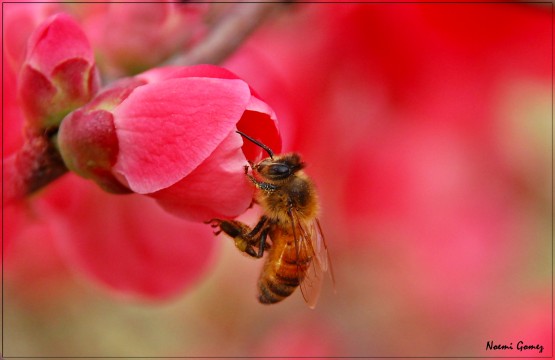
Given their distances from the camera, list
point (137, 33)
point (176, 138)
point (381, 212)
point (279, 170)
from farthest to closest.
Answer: point (381, 212) < point (137, 33) < point (279, 170) < point (176, 138)

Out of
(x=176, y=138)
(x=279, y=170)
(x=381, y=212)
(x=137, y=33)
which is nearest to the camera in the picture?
(x=176, y=138)

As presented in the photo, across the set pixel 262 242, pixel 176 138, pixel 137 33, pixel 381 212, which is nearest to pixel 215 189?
pixel 176 138

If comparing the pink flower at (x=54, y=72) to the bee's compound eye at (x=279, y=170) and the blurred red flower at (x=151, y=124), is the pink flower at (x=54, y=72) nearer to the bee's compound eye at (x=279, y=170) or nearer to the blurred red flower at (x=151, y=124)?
the blurred red flower at (x=151, y=124)

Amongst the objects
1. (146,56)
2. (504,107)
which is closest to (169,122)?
(146,56)

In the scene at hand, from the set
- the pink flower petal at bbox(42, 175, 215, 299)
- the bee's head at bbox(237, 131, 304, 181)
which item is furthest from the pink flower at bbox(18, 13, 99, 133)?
the pink flower petal at bbox(42, 175, 215, 299)

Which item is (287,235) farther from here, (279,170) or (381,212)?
(381,212)

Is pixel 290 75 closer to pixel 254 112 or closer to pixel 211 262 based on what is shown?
pixel 211 262

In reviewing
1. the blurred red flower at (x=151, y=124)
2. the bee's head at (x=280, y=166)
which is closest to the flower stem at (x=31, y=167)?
the blurred red flower at (x=151, y=124)
